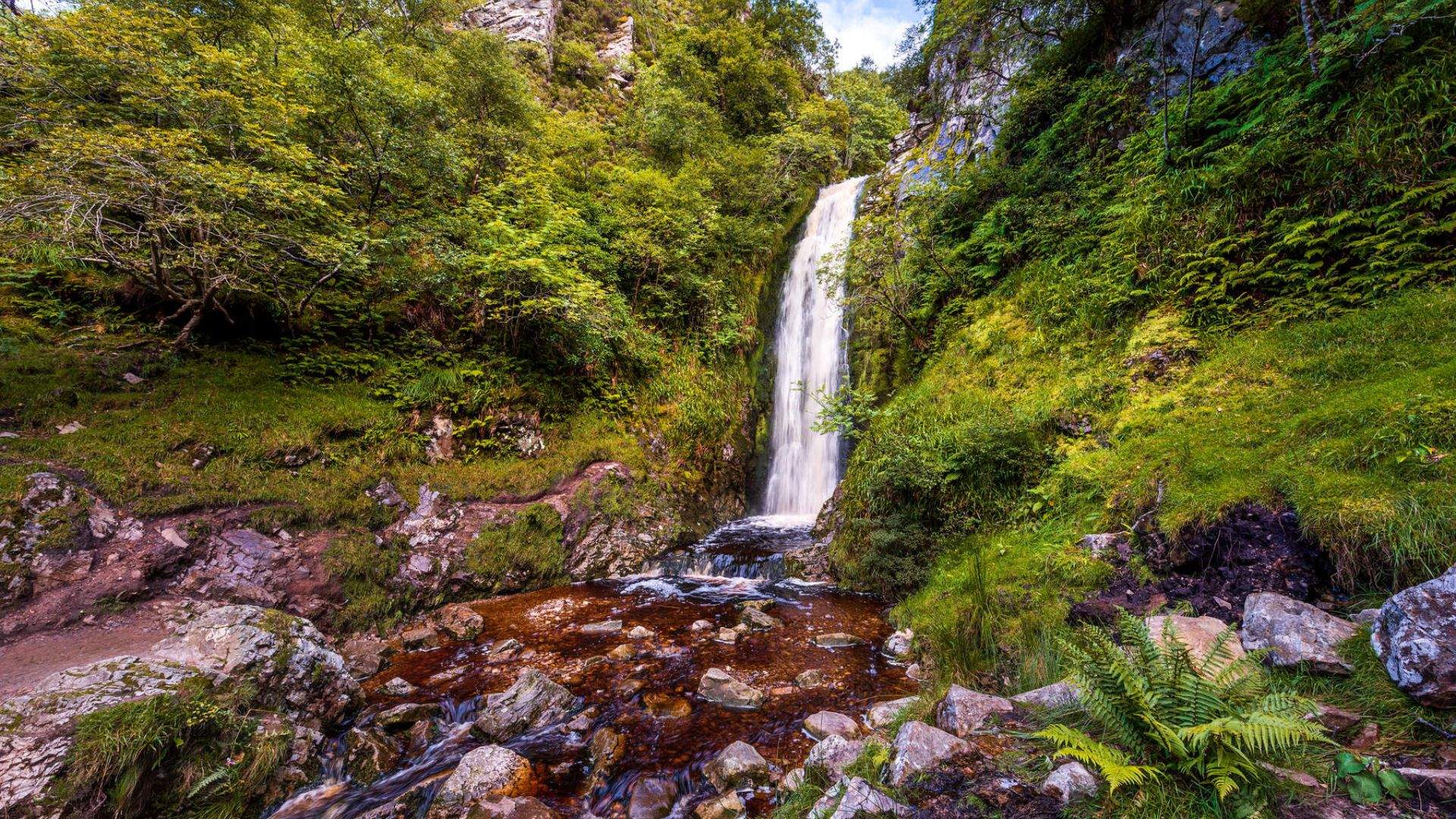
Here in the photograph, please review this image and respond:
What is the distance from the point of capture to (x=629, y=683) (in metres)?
4.80

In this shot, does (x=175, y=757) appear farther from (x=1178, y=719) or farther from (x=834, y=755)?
(x=1178, y=719)

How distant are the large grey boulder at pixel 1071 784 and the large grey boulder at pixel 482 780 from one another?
3431 mm

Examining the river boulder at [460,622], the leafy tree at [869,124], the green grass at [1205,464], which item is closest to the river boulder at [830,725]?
the green grass at [1205,464]

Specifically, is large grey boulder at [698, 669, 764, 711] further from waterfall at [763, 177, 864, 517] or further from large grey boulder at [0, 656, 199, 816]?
waterfall at [763, 177, 864, 517]

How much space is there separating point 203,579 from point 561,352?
20.0 feet

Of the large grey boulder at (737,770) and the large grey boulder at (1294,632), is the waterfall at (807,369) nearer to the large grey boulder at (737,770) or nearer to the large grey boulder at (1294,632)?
the large grey boulder at (737,770)

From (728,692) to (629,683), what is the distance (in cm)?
Result: 105

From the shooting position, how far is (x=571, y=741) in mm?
3975

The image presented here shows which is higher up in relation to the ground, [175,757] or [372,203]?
[372,203]

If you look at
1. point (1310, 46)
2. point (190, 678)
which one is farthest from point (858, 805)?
point (1310, 46)

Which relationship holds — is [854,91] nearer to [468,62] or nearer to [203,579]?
[468,62]

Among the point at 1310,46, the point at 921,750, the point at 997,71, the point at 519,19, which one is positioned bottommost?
the point at 921,750

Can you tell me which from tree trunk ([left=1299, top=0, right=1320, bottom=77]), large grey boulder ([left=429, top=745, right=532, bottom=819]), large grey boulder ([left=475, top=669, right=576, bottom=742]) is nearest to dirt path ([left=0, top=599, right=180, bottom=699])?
large grey boulder ([left=475, top=669, right=576, bottom=742])

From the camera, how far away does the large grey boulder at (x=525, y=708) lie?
161 inches
